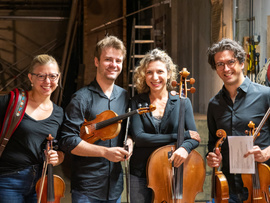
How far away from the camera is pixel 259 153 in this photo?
240cm

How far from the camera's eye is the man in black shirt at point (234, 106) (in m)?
2.59

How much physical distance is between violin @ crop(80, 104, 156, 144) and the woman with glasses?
0.75ft

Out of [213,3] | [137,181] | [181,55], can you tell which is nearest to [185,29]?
[181,55]

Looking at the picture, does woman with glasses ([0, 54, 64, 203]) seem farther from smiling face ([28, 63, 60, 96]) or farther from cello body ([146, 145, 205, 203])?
cello body ([146, 145, 205, 203])

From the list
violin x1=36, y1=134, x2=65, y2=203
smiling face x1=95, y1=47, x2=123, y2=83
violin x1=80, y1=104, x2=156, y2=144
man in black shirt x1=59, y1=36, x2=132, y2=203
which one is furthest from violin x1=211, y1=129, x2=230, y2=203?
violin x1=36, y1=134, x2=65, y2=203

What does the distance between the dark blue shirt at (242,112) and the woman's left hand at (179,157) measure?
36cm

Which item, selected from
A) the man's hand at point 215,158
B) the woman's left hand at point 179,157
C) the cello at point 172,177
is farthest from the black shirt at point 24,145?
the man's hand at point 215,158

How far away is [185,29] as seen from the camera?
24.5ft

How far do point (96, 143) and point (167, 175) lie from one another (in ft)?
1.73

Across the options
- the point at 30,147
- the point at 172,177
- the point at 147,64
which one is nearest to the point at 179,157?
the point at 172,177

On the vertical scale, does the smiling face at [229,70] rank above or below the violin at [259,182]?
above

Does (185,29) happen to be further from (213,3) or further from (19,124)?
(19,124)

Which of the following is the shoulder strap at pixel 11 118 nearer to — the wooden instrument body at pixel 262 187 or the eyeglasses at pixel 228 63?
the eyeglasses at pixel 228 63

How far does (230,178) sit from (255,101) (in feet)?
1.85
